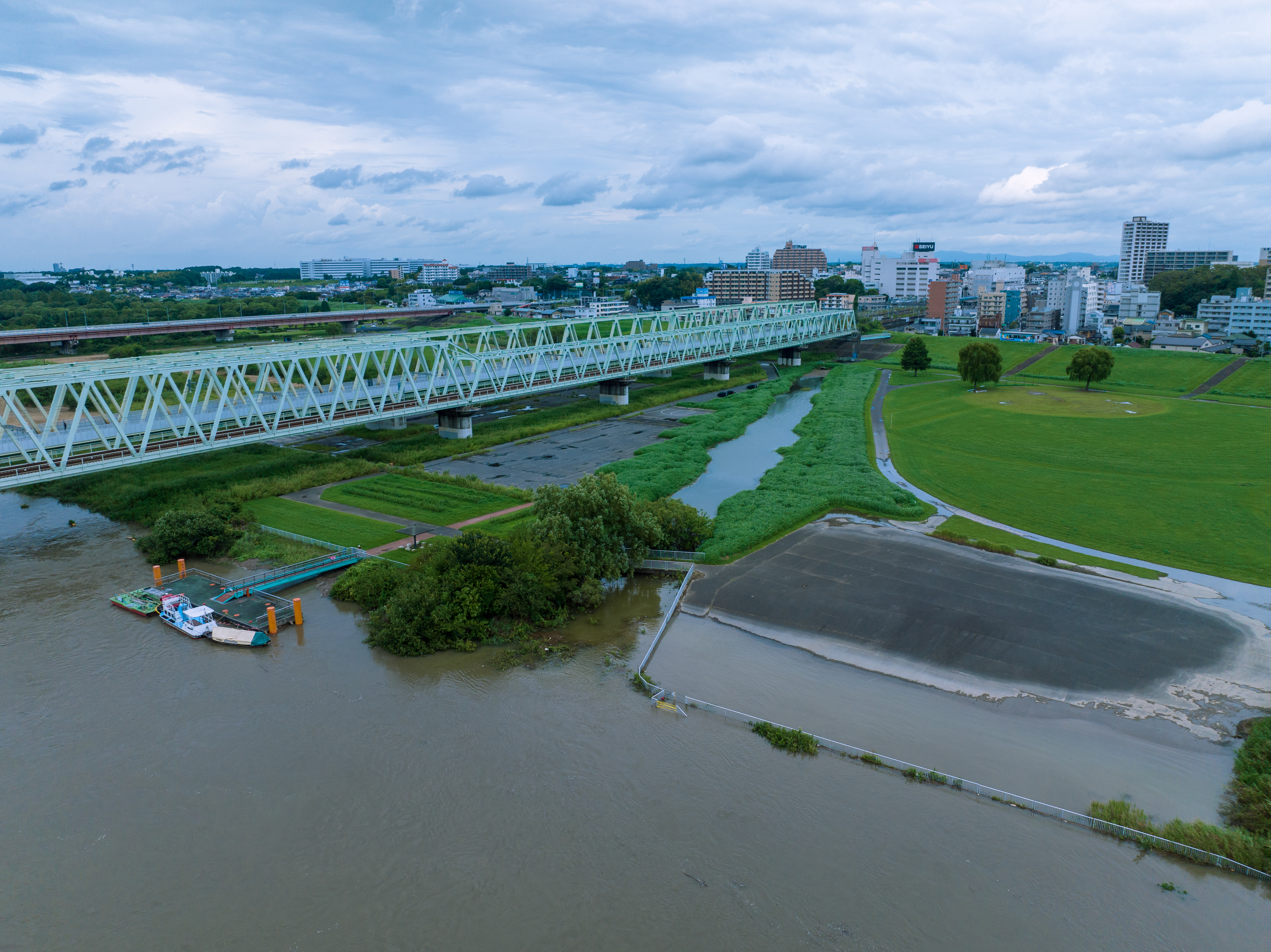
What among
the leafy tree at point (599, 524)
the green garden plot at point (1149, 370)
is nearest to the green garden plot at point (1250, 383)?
the green garden plot at point (1149, 370)

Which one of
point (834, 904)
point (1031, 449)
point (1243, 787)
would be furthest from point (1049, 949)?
point (1031, 449)

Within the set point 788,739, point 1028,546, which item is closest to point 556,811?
point 788,739

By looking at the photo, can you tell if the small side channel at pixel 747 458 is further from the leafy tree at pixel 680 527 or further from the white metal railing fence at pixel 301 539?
the white metal railing fence at pixel 301 539

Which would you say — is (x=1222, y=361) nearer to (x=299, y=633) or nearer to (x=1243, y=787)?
(x=1243, y=787)

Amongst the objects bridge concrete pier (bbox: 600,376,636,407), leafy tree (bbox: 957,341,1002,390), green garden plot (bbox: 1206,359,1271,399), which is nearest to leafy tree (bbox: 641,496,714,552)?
bridge concrete pier (bbox: 600,376,636,407)

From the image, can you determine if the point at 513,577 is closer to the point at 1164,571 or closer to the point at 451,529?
the point at 451,529
